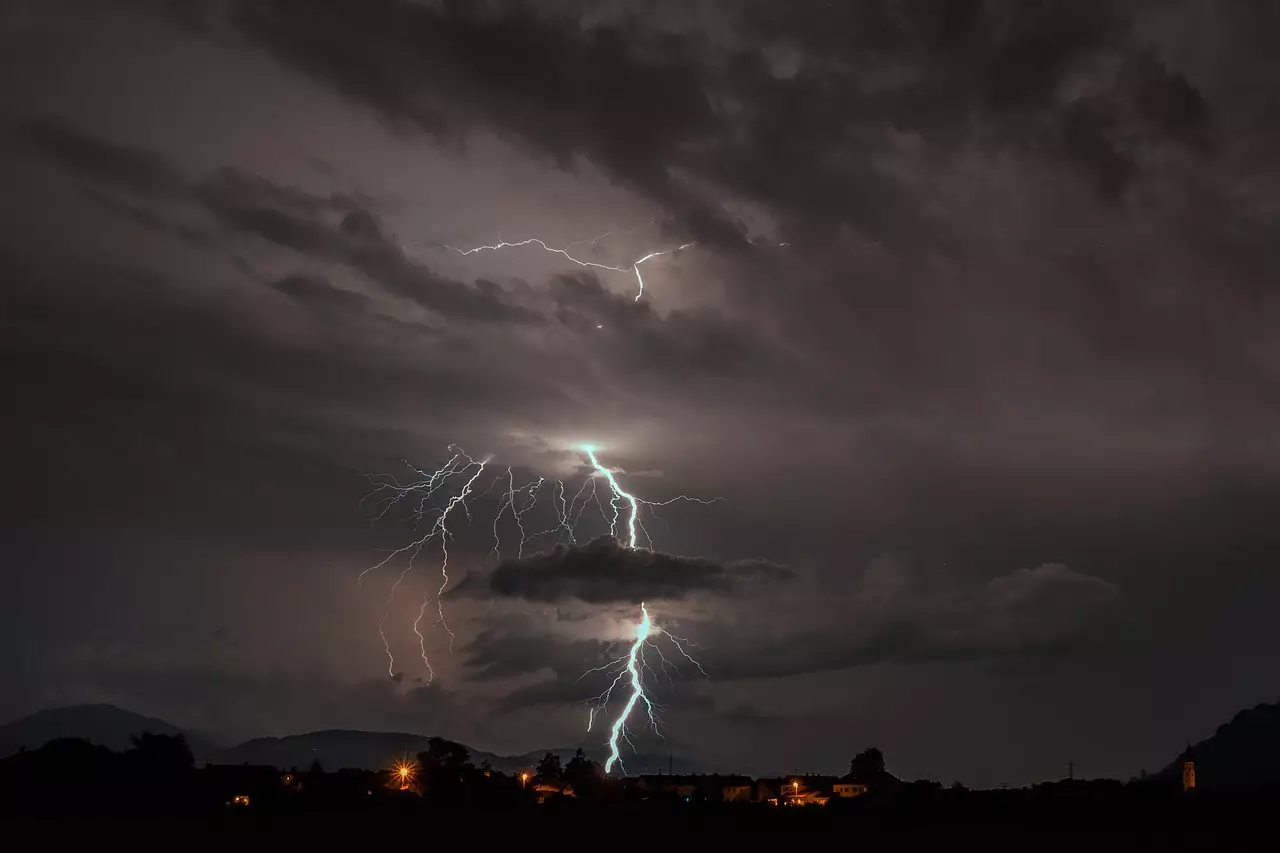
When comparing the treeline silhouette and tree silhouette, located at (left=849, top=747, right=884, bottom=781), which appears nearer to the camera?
the treeline silhouette

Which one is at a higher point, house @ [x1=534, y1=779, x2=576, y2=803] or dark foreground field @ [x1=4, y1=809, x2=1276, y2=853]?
house @ [x1=534, y1=779, x2=576, y2=803]

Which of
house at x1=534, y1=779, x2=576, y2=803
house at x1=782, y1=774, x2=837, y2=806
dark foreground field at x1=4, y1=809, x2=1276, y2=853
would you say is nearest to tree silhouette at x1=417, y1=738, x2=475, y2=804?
house at x1=534, y1=779, x2=576, y2=803

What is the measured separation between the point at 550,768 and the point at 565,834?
67.2m

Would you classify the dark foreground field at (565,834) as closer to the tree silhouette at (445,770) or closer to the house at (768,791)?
the tree silhouette at (445,770)

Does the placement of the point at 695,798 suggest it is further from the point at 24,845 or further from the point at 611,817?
the point at 24,845

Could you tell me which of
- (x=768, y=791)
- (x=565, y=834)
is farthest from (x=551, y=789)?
(x=565, y=834)

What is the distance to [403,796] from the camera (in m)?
84.4

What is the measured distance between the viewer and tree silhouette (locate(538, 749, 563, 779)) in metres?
113

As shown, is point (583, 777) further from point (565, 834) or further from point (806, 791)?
point (565, 834)

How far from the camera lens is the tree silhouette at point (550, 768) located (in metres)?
113

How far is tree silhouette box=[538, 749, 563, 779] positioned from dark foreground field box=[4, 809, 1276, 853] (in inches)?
1923

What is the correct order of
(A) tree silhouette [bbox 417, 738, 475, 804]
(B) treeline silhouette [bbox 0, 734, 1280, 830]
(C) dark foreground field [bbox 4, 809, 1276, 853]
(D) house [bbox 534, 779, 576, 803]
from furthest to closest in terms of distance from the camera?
(D) house [bbox 534, 779, 576, 803]
(A) tree silhouette [bbox 417, 738, 475, 804]
(B) treeline silhouette [bbox 0, 734, 1280, 830]
(C) dark foreground field [bbox 4, 809, 1276, 853]

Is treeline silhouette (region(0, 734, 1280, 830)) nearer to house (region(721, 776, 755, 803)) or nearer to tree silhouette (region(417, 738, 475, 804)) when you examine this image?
tree silhouette (region(417, 738, 475, 804))

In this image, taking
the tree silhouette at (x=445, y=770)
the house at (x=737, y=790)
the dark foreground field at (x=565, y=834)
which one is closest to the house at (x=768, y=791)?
the house at (x=737, y=790)
